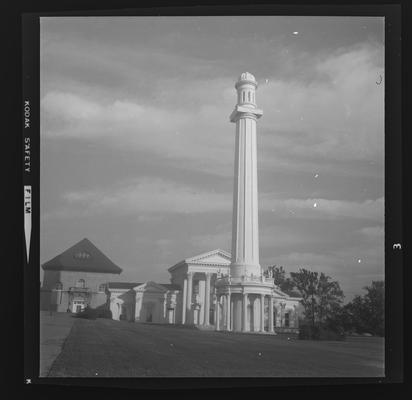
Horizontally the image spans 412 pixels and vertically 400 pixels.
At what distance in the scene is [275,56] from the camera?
732 cm

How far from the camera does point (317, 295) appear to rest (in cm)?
723

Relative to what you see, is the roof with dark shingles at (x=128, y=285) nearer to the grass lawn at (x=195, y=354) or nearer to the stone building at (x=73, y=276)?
the stone building at (x=73, y=276)

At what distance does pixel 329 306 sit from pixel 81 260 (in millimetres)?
2433

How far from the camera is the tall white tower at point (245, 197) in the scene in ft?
23.9

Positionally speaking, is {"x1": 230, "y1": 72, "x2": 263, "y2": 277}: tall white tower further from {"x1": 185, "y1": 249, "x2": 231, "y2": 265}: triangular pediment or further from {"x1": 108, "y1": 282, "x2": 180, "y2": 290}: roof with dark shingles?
{"x1": 108, "y1": 282, "x2": 180, "y2": 290}: roof with dark shingles

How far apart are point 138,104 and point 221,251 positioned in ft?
5.38

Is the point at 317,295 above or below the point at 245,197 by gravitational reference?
below

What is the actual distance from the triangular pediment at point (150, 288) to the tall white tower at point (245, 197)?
0.71 m

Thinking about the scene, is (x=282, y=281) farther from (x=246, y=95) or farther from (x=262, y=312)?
(x=246, y=95)

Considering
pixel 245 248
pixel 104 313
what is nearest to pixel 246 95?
pixel 245 248

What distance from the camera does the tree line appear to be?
23.6 feet

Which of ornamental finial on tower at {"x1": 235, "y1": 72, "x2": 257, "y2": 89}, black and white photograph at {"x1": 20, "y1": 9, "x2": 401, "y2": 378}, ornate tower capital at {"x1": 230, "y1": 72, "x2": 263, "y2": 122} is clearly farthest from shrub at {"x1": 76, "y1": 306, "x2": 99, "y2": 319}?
ornamental finial on tower at {"x1": 235, "y1": 72, "x2": 257, "y2": 89}
